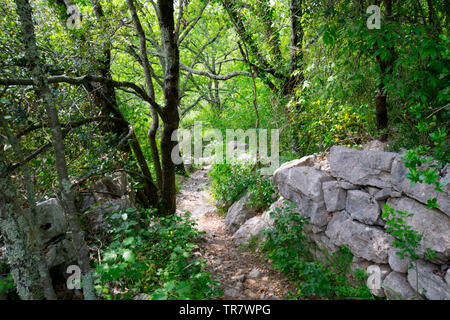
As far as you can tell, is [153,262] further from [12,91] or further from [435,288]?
[435,288]

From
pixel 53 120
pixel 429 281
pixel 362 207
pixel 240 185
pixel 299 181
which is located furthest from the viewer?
pixel 240 185

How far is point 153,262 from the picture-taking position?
3.43m

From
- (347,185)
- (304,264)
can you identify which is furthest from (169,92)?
(304,264)

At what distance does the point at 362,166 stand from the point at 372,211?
583 millimetres

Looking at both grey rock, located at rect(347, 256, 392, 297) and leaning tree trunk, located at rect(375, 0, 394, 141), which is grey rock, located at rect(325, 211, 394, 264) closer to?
grey rock, located at rect(347, 256, 392, 297)

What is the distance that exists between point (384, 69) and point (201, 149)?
10.3 m

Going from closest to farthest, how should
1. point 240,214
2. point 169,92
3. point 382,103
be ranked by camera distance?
point 382,103 → point 169,92 → point 240,214

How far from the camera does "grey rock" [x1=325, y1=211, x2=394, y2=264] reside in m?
2.97

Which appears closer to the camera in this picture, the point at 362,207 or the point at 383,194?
the point at 383,194

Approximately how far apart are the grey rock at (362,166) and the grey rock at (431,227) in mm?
400

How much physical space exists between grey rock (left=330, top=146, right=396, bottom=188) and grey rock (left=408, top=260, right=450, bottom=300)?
0.93 meters

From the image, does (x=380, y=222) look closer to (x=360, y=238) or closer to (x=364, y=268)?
(x=360, y=238)

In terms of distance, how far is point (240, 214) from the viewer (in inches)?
220
